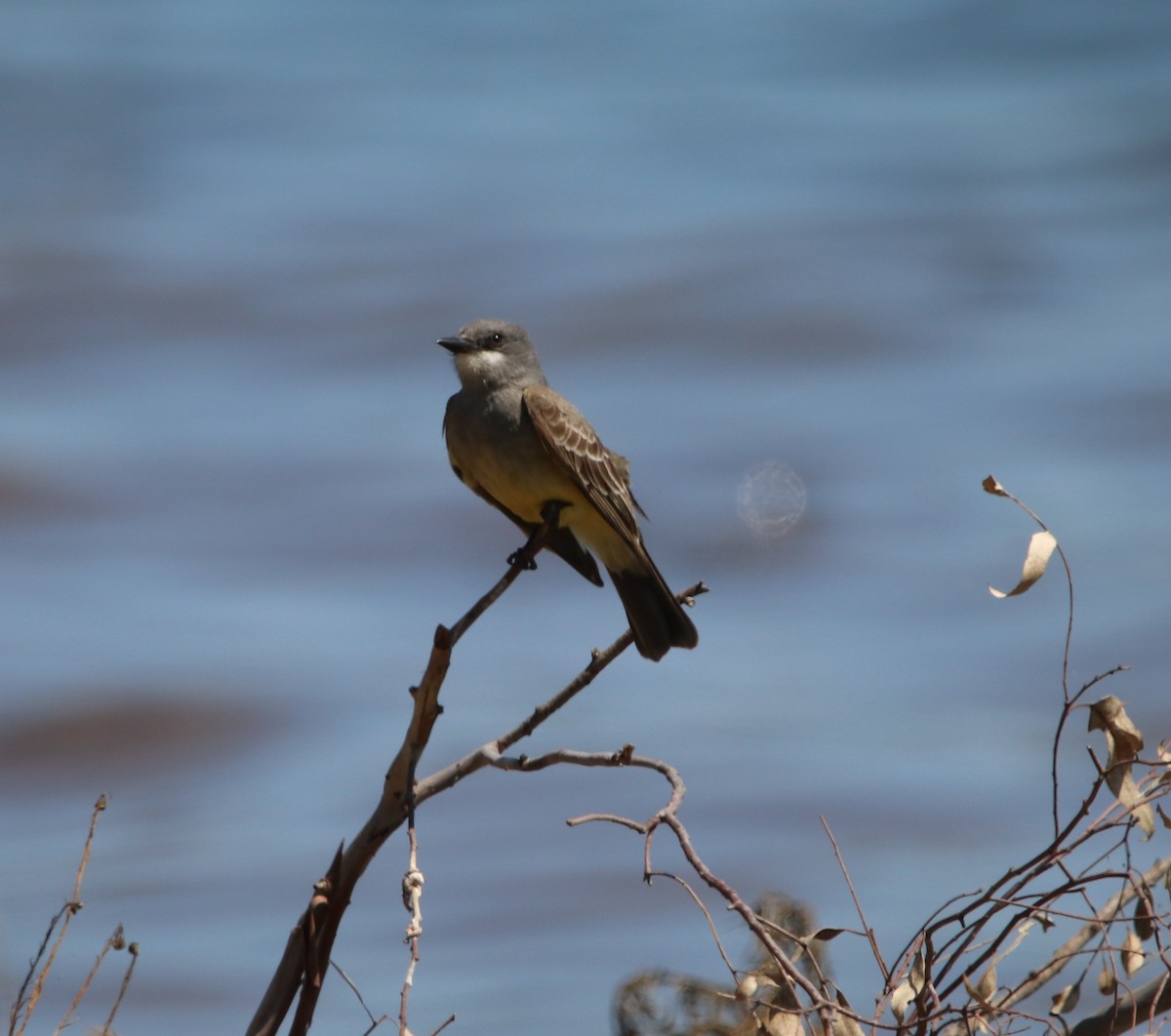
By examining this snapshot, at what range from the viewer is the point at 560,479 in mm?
4938

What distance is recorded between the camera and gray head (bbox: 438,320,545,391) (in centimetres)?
529

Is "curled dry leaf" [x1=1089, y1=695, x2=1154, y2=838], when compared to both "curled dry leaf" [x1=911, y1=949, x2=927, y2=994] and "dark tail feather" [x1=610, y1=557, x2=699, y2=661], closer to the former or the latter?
"curled dry leaf" [x1=911, y1=949, x2=927, y2=994]

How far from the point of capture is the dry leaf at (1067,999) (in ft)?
10.1

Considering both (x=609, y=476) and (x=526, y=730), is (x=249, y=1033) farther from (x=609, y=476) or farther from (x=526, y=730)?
(x=609, y=476)

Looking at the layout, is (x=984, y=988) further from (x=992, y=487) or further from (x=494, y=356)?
(x=494, y=356)

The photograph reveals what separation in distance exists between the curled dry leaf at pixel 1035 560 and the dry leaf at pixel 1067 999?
1.08m

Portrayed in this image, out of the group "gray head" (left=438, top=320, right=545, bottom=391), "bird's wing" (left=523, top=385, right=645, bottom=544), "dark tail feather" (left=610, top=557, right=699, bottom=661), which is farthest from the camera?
"gray head" (left=438, top=320, right=545, bottom=391)

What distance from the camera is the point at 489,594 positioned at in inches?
112

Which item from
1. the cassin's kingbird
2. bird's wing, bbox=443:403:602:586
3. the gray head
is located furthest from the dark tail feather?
the gray head

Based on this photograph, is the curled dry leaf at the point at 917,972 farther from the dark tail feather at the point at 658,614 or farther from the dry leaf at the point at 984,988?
the dark tail feather at the point at 658,614

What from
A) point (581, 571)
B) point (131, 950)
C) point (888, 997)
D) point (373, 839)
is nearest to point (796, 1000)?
point (888, 997)

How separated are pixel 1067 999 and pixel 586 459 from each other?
→ 243 centimetres

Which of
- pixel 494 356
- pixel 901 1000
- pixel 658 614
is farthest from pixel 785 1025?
pixel 494 356

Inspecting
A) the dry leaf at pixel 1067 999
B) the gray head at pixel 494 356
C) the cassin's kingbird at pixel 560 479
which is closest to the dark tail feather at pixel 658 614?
the cassin's kingbird at pixel 560 479
